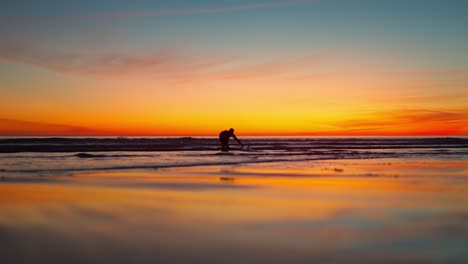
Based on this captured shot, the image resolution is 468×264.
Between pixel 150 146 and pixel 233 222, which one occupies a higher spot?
pixel 150 146

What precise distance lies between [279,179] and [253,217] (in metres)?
6.73

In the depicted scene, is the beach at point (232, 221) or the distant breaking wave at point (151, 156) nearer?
the beach at point (232, 221)

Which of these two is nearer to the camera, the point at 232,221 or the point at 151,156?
the point at 232,221

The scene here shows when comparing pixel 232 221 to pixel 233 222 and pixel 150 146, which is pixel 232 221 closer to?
pixel 233 222

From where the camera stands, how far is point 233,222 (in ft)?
25.7

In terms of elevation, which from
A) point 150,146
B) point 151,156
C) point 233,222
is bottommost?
point 233,222

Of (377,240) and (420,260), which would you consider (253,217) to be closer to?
(377,240)

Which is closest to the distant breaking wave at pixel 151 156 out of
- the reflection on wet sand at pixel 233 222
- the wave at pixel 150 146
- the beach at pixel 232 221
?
the wave at pixel 150 146

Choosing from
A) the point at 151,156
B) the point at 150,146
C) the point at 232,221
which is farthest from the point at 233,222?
the point at 150,146

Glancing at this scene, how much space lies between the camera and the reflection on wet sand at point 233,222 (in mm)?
5891

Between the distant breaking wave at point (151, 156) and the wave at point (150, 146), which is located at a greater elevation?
the wave at point (150, 146)

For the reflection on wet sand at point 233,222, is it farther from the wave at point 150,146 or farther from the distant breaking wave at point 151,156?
the wave at point 150,146

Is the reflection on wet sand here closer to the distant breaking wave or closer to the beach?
the beach

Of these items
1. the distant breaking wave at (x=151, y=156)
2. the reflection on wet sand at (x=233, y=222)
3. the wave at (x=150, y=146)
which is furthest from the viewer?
the wave at (x=150, y=146)
